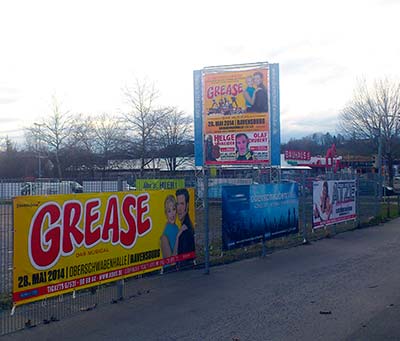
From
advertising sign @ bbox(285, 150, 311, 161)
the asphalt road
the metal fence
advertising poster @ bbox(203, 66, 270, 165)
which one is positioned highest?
advertising poster @ bbox(203, 66, 270, 165)

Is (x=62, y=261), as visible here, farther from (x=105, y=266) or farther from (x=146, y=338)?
(x=146, y=338)

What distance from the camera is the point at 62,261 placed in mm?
7543

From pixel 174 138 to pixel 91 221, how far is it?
36576mm

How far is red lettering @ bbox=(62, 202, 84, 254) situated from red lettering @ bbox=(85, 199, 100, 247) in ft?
0.47

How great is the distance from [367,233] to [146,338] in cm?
1357

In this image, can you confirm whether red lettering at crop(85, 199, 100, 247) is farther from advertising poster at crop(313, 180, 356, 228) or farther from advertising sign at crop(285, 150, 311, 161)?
advertising sign at crop(285, 150, 311, 161)

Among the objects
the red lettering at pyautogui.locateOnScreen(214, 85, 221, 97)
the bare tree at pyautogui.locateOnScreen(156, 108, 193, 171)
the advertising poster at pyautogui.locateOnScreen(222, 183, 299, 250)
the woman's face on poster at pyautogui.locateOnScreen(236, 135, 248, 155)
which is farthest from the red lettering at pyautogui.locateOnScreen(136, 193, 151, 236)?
the bare tree at pyautogui.locateOnScreen(156, 108, 193, 171)

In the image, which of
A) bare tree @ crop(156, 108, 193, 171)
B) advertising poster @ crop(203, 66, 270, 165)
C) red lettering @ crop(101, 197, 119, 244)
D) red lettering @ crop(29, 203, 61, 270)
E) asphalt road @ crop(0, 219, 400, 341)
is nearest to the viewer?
asphalt road @ crop(0, 219, 400, 341)

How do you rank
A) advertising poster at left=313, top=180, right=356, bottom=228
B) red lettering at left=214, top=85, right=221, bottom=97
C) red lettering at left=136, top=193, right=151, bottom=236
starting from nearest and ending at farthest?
red lettering at left=136, top=193, right=151, bottom=236
advertising poster at left=313, top=180, right=356, bottom=228
red lettering at left=214, top=85, right=221, bottom=97

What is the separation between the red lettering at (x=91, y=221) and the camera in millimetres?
8000

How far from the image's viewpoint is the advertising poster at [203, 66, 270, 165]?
25.6 metres

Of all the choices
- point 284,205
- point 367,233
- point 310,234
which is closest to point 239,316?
point 284,205

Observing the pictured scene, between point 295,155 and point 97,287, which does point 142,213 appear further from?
point 295,155

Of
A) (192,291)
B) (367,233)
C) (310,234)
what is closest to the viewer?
(192,291)
